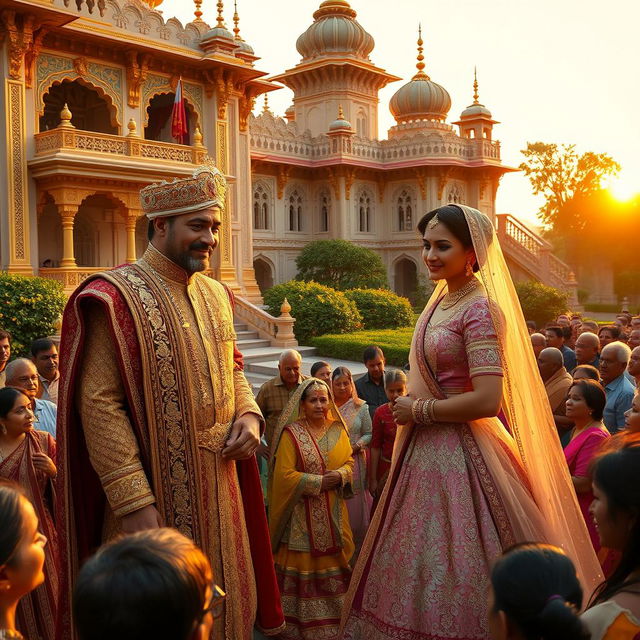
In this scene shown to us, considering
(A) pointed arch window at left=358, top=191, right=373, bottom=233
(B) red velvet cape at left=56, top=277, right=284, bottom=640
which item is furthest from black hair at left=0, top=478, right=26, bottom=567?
(A) pointed arch window at left=358, top=191, right=373, bottom=233

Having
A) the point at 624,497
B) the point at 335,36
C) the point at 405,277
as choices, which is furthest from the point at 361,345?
the point at 335,36

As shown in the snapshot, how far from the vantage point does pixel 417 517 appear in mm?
2789

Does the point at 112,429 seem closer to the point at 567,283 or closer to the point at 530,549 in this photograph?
the point at 530,549

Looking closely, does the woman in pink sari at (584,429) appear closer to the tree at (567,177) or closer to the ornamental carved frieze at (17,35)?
the ornamental carved frieze at (17,35)

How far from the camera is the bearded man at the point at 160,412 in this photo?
7.88 ft

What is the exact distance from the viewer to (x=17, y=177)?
13.6 metres

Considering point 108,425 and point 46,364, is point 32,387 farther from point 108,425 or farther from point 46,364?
point 108,425

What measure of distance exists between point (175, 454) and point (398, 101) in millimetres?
27518

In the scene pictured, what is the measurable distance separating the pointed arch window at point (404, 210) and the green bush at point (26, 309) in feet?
51.9

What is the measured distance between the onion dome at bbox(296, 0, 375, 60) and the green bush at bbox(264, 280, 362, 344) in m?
13.9

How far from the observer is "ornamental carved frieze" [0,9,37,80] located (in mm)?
13047

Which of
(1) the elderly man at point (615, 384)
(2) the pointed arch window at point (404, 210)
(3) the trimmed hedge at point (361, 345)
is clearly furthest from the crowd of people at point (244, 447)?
(2) the pointed arch window at point (404, 210)

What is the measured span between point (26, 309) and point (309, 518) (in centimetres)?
888

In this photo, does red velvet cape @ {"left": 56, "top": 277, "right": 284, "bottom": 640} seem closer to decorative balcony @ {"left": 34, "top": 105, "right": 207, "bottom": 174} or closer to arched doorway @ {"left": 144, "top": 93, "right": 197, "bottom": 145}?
decorative balcony @ {"left": 34, "top": 105, "right": 207, "bottom": 174}
